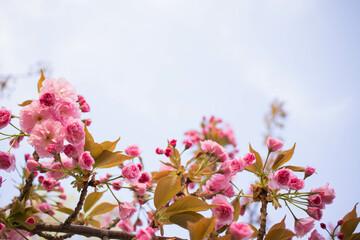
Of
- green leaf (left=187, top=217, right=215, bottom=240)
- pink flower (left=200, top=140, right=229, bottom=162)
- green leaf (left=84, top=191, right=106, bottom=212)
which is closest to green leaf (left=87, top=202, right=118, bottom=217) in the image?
green leaf (left=84, top=191, right=106, bottom=212)

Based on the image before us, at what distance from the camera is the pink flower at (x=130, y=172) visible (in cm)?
85

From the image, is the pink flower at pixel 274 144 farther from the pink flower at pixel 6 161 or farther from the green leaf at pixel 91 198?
the pink flower at pixel 6 161

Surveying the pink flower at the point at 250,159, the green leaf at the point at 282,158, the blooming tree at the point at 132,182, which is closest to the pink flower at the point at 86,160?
the blooming tree at the point at 132,182

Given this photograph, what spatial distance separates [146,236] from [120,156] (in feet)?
0.79

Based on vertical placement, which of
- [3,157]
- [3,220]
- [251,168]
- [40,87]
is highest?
[40,87]

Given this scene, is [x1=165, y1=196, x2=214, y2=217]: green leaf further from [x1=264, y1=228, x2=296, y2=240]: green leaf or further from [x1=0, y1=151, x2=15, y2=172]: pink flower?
[x1=0, y1=151, x2=15, y2=172]: pink flower

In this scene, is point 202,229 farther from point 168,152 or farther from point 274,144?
point 274,144

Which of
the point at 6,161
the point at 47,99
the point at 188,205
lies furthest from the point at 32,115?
the point at 188,205

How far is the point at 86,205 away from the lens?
0.95 meters

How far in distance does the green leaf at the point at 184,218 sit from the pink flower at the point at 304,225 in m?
0.38

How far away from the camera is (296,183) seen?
840 mm

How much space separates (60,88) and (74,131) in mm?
160

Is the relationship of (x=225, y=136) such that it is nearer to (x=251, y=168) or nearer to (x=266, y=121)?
(x=266, y=121)

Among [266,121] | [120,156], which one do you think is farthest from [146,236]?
[266,121]
